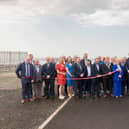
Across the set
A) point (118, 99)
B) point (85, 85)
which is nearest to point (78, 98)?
point (85, 85)

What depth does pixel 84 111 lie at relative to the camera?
30.8 ft

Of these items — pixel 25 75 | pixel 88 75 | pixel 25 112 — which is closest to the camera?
pixel 25 112

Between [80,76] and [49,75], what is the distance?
1.48m

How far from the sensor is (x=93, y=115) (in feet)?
28.7

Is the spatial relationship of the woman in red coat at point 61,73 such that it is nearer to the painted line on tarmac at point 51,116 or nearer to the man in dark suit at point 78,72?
the man in dark suit at point 78,72

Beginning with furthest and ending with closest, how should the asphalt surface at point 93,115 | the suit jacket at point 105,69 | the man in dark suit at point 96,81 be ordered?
the suit jacket at point 105,69 < the man in dark suit at point 96,81 < the asphalt surface at point 93,115

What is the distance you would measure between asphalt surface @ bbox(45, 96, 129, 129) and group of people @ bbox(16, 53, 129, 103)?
1221mm

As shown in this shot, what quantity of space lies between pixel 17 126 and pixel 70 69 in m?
6.00

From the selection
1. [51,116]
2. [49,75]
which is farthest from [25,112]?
[49,75]

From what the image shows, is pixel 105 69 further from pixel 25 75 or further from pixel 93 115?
pixel 93 115

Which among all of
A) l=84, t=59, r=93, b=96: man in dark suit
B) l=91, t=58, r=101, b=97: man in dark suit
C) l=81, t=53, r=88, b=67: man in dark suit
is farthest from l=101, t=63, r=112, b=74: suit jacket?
l=81, t=53, r=88, b=67: man in dark suit

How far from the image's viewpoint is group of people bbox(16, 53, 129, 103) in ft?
41.2

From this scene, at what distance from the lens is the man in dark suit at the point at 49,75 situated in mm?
12555

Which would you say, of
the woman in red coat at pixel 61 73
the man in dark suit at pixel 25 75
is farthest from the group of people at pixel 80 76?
the man in dark suit at pixel 25 75
